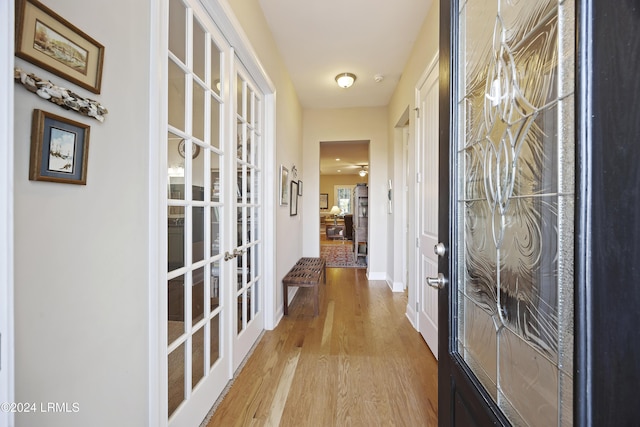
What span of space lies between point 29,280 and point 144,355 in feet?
1.76

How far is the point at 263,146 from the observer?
8.59 ft

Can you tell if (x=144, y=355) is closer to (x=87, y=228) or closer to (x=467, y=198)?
(x=87, y=228)

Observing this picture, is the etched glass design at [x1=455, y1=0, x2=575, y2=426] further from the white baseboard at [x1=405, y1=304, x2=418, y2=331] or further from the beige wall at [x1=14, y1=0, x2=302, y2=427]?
the white baseboard at [x1=405, y1=304, x2=418, y2=331]

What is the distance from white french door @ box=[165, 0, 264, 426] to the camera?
1316mm

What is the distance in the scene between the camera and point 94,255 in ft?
2.71

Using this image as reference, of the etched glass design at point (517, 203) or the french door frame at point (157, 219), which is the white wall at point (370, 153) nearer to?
the french door frame at point (157, 219)

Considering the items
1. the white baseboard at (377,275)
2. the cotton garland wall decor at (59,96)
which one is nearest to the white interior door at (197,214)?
the cotton garland wall decor at (59,96)

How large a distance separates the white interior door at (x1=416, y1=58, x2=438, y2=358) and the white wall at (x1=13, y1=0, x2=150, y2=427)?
6.46 ft

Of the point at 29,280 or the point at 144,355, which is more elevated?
the point at 29,280

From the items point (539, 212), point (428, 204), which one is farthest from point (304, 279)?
point (539, 212)

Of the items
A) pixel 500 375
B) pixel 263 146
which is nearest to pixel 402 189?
pixel 263 146

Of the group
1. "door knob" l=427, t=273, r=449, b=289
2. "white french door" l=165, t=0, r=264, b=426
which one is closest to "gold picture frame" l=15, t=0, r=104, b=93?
"white french door" l=165, t=0, r=264, b=426
